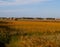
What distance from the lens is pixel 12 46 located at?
19156 mm

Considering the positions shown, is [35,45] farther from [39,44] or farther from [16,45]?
[16,45]

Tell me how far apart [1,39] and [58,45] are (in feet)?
20.2

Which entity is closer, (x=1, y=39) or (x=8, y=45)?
(x=8, y=45)

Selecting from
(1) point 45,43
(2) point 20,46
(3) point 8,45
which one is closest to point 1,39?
(3) point 8,45

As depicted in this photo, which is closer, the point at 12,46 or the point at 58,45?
the point at 58,45

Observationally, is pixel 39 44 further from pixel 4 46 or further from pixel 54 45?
pixel 4 46

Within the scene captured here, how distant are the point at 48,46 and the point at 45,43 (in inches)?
36.1

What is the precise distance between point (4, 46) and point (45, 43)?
3321 millimetres

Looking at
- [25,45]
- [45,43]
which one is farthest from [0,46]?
[45,43]

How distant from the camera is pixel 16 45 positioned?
19234 mm

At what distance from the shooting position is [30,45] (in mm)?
18469

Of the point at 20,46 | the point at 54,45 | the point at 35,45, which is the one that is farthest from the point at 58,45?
the point at 20,46

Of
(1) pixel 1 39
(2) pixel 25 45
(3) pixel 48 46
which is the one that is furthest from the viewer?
(1) pixel 1 39

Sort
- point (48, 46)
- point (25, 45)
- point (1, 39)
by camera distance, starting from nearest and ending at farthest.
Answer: point (48, 46)
point (25, 45)
point (1, 39)
